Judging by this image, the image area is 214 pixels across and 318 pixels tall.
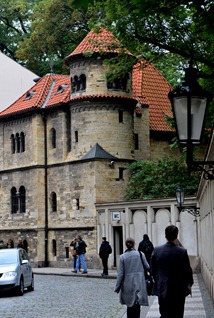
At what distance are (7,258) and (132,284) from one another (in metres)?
11.9

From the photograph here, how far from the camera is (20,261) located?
24250mm

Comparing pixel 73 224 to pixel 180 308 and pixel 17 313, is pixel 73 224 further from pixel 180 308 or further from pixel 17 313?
pixel 180 308

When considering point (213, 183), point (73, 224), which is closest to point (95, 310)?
point (213, 183)

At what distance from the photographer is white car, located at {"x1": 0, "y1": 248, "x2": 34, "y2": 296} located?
2306 cm

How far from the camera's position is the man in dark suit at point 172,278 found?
410 inches

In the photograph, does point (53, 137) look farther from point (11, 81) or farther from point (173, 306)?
point (173, 306)

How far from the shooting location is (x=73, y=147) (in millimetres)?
46125

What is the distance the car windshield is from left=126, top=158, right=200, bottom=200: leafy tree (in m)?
19.7

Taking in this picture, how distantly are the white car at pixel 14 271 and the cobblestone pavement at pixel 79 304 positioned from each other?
0.33 meters

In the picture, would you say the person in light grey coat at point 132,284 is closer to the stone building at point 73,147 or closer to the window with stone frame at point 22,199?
the stone building at point 73,147

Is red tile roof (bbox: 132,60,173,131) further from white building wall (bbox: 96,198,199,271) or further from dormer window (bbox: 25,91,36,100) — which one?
white building wall (bbox: 96,198,199,271)

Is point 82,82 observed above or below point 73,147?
above

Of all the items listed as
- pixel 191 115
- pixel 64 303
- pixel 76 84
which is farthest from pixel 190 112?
pixel 76 84

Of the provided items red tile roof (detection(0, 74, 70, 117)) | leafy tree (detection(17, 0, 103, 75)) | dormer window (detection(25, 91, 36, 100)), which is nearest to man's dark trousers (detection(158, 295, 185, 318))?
red tile roof (detection(0, 74, 70, 117))
